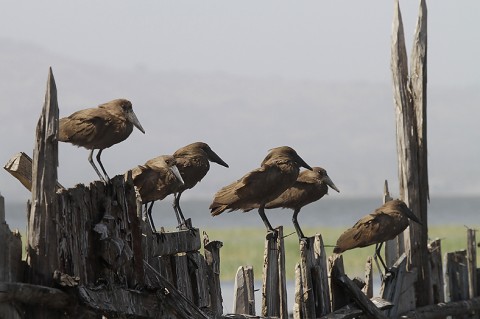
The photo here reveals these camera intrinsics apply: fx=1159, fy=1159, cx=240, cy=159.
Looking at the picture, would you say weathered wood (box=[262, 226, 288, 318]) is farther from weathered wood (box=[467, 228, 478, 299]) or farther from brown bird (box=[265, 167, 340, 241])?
weathered wood (box=[467, 228, 478, 299])

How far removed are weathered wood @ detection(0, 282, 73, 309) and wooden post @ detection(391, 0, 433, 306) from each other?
5.59m

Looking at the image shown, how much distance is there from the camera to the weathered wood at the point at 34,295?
515 cm

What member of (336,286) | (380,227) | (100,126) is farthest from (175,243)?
(380,227)

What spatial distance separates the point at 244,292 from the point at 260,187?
1.90m

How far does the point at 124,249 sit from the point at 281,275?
235 centimetres

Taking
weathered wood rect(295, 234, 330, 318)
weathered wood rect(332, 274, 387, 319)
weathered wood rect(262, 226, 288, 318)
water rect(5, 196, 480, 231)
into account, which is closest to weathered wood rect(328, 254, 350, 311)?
weathered wood rect(332, 274, 387, 319)

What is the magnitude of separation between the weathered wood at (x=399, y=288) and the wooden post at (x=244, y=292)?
2120 mm

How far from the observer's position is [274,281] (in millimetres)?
8125

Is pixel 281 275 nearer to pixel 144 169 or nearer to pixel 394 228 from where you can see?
pixel 144 169

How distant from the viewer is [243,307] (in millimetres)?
8266

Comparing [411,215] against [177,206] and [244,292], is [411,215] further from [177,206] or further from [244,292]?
[244,292]

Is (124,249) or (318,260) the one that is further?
(318,260)

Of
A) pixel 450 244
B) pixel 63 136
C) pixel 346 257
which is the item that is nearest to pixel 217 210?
pixel 63 136

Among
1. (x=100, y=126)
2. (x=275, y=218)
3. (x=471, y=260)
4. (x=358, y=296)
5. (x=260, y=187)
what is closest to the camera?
(x=358, y=296)
